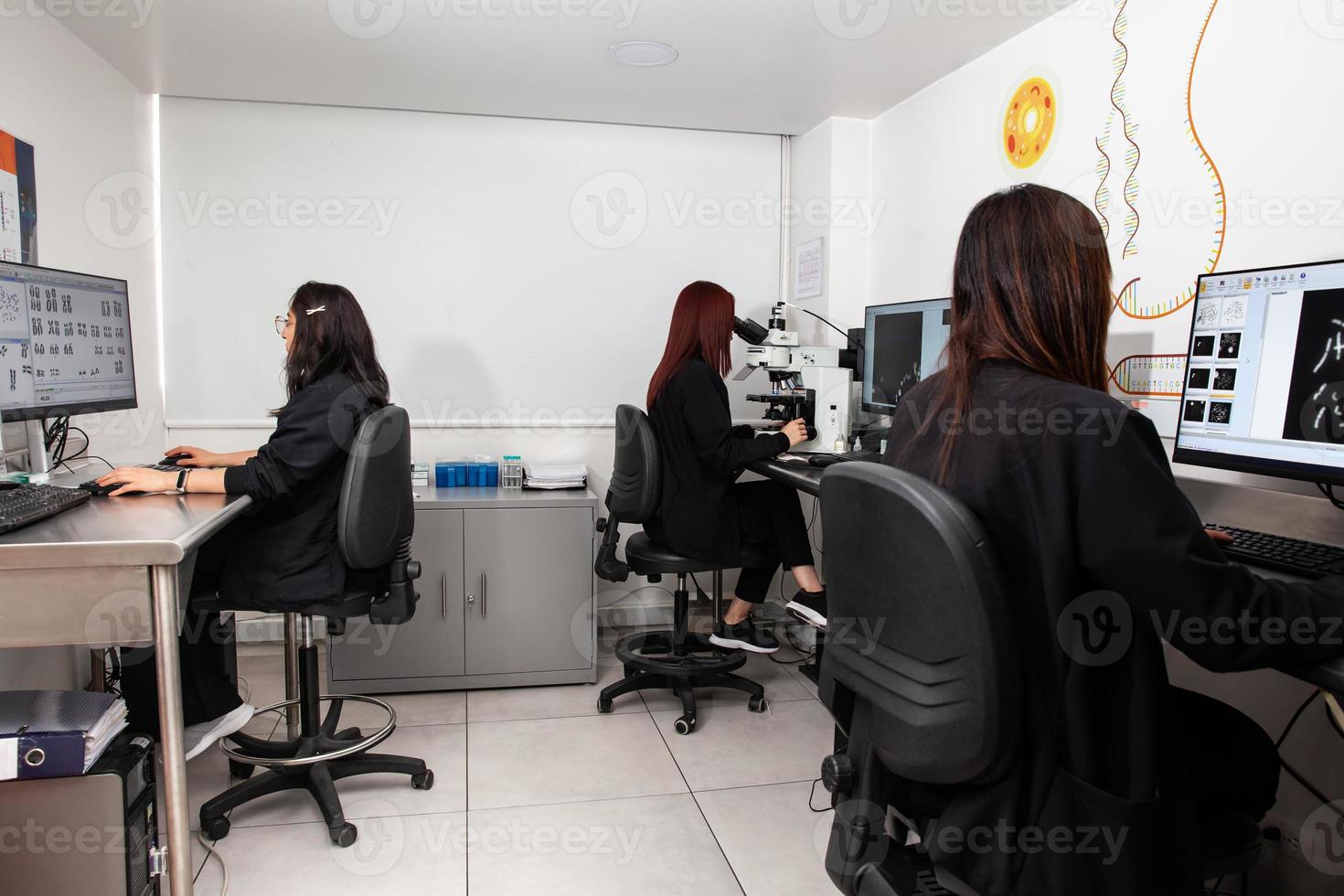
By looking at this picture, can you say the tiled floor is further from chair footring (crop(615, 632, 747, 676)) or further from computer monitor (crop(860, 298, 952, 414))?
computer monitor (crop(860, 298, 952, 414))

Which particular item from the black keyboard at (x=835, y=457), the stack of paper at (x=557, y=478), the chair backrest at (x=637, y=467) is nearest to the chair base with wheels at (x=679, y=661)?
the chair backrest at (x=637, y=467)

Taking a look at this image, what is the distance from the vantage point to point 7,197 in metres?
2.28

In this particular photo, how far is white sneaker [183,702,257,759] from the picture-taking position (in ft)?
6.51

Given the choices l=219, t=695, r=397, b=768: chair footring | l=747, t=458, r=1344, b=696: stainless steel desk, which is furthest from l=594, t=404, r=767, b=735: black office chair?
l=747, t=458, r=1344, b=696: stainless steel desk

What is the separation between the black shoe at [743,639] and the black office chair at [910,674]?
1.52 meters

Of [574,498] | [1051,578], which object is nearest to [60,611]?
[1051,578]

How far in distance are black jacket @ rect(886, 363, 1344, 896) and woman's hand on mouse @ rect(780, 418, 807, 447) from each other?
5.28 ft

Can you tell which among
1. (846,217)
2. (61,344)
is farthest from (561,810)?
(846,217)

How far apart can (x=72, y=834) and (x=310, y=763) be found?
2.03 ft

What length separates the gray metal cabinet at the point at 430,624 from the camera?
296 centimetres

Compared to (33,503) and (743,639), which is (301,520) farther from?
(743,639)

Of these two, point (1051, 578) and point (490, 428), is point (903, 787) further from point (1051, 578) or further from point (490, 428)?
point (490, 428)

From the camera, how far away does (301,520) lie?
203 centimetres

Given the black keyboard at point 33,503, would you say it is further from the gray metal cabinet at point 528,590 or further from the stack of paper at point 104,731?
the gray metal cabinet at point 528,590
